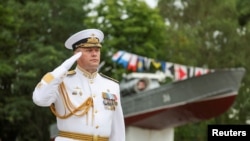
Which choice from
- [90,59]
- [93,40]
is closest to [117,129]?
[90,59]

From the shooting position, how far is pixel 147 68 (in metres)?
27.6

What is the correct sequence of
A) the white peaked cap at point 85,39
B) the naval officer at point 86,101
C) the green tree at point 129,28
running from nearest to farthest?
the naval officer at point 86,101, the white peaked cap at point 85,39, the green tree at point 129,28

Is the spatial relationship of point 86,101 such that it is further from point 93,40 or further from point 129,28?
point 129,28

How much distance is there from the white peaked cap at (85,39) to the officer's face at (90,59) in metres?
0.03

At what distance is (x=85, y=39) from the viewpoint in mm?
5277

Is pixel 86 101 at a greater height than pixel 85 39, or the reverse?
pixel 85 39

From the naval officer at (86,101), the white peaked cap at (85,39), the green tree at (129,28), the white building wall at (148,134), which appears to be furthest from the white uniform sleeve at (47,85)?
the green tree at (129,28)

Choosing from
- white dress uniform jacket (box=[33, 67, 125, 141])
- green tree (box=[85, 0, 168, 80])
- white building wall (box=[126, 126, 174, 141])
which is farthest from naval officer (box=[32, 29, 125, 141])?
green tree (box=[85, 0, 168, 80])

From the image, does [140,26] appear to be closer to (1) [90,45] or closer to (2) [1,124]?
(2) [1,124]

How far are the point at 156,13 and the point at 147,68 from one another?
12.0ft

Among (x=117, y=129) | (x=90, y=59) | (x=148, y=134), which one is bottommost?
(x=117, y=129)

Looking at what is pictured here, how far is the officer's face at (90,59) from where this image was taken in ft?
16.9

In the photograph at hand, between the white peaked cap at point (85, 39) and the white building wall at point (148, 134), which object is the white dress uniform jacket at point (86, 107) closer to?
the white peaked cap at point (85, 39)

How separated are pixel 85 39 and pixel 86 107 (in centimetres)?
45
